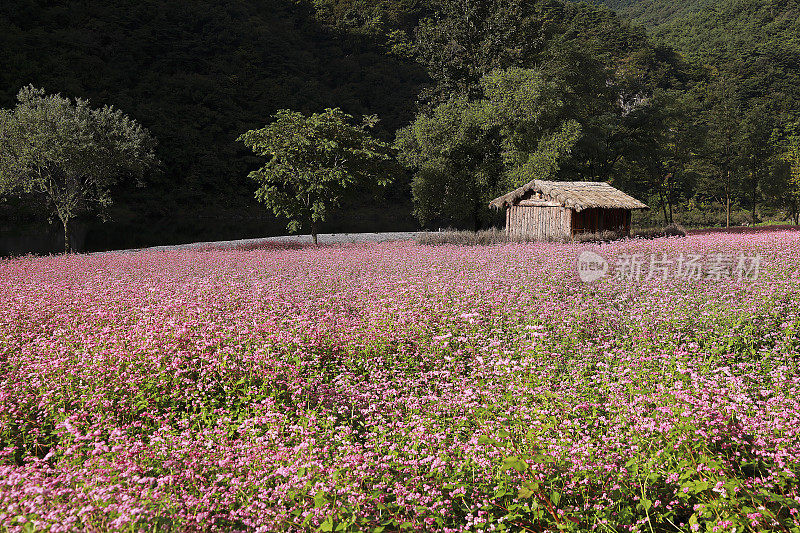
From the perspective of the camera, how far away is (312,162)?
89.6 ft

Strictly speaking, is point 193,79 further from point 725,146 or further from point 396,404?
point 396,404

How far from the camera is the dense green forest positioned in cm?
3603

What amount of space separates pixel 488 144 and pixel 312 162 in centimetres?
1526

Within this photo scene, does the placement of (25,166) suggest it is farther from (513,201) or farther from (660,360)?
(660,360)

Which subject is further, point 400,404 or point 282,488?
point 400,404

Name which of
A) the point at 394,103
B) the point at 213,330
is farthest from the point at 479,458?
the point at 394,103

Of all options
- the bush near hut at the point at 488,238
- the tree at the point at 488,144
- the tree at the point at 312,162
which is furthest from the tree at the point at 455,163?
the bush near hut at the point at 488,238

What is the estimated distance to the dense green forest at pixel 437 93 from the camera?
3603cm

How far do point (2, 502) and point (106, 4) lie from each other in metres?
95.9

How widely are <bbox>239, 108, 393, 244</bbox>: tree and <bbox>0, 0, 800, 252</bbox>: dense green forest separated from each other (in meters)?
2.29

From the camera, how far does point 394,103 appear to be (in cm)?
8481

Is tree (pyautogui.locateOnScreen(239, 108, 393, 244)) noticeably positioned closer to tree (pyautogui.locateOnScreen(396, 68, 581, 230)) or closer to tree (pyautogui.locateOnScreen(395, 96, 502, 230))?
tree (pyautogui.locateOnScreen(395, 96, 502, 230))

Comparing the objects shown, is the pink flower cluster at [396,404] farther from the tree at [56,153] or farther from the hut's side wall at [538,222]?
the tree at [56,153]

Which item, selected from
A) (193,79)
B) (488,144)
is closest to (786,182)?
(488,144)
